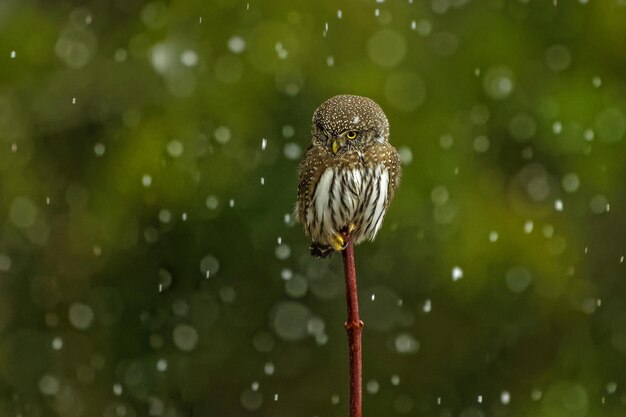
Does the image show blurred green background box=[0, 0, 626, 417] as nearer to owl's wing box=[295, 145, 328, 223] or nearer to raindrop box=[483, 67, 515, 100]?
raindrop box=[483, 67, 515, 100]

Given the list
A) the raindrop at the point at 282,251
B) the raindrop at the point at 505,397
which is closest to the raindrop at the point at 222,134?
the raindrop at the point at 282,251

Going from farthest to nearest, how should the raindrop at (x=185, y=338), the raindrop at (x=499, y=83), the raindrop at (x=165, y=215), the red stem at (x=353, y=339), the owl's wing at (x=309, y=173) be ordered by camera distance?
the raindrop at (x=185, y=338) < the raindrop at (x=499, y=83) < the raindrop at (x=165, y=215) < the owl's wing at (x=309, y=173) < the red stem at (x=353, y=339)

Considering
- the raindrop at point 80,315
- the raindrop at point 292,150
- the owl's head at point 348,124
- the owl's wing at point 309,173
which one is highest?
the raindrop at point 292,150

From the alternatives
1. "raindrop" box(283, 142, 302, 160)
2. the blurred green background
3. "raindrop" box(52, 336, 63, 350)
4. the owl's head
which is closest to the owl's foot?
the owl's head

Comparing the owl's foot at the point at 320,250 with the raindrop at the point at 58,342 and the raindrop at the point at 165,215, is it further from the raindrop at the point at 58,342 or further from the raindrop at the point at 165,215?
the raindrop at the point at 58,342

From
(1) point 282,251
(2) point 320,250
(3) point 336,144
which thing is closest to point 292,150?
(1) point 282,251

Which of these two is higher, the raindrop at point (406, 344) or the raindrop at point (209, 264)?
the raindrop at point (209, 264)

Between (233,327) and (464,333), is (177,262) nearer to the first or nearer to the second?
(233,327)

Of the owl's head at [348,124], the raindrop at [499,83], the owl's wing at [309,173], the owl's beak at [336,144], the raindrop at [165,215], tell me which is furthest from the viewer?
the raindrop at [499,83]
